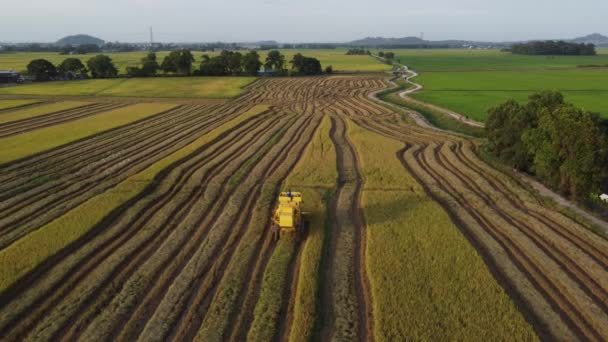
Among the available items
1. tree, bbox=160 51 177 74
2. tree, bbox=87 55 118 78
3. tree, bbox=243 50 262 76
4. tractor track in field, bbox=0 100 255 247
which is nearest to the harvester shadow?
tractor track in field, bbox=0 100 255 247

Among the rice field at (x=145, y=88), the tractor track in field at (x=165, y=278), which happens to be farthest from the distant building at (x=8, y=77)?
the tractor track in field at (x=165, y=278)

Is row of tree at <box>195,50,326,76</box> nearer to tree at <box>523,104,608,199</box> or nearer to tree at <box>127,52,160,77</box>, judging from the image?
tree at <box>127,52,160,77</box>

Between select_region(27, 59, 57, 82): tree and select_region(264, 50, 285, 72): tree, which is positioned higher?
select_region(264, 50, 285, 72): tree

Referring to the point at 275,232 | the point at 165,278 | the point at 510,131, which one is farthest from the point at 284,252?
the point at 510,131

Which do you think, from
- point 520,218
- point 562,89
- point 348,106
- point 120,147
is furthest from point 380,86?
point 520,218

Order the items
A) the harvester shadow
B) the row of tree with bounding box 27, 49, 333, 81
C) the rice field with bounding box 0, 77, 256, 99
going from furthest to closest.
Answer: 1. the row of tree with bounding box 27, 49, 333, 81
2. the rice field with bounding box 0, 77, 256, 99
3. the harvester shadow

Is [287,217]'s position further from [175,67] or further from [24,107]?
[175,67]
